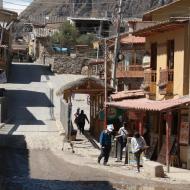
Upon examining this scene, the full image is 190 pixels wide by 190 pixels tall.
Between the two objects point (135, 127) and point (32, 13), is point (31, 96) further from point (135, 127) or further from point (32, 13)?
point (32, 13)

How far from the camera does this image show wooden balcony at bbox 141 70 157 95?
2856cm

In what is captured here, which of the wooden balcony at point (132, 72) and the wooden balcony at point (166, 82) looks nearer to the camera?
the wooden balcony at point (166, 82)

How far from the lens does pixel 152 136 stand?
2830 cm

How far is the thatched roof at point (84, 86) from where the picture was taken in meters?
34.4

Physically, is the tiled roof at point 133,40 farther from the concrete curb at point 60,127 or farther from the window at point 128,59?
the concrete curb at point 60,127

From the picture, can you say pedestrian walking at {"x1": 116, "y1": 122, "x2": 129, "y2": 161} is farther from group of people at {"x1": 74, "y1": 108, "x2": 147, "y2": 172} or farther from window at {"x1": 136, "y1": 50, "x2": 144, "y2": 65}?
window at {"x1": 136, "y1": 50, "x2": 144, "y2": 65}

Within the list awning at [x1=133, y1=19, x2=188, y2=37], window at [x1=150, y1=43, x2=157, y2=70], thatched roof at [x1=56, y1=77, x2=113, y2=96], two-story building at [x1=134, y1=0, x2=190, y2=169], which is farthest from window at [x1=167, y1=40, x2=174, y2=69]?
thatched roof at [x1=56, y1=77, x2=113, y2=96]

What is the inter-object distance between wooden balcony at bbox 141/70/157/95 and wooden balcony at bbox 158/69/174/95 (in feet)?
6.03

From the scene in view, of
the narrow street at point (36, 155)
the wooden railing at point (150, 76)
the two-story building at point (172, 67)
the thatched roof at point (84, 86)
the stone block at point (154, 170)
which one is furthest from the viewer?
the thatched roof at point (84, 86)

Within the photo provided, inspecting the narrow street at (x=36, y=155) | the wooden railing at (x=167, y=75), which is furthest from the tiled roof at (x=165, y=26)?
the narrow street at (x=36, y=155)

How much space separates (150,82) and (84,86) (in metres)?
6.88

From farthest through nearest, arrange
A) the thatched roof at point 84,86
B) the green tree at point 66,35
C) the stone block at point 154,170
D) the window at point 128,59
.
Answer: the green tree at point 66,35, the window at point 128,59, the thatched roof at point 84,86, the stone block at point 154,170

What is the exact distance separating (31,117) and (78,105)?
8066mm

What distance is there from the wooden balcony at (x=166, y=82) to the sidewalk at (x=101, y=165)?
367 cm
